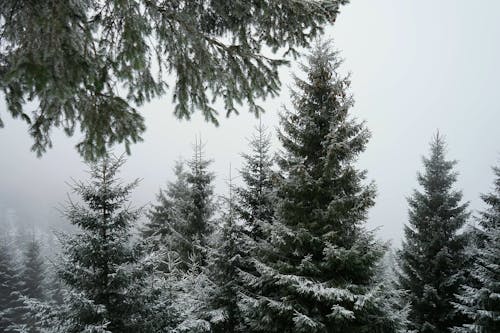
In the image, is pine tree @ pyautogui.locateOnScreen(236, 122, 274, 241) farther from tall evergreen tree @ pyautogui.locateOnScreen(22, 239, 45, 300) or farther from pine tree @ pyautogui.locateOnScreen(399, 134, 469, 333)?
tall evergreen tree @ pyautogui.locateOnScreen(22, 239, 45, 300)

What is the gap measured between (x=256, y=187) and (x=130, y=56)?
30.9 feet

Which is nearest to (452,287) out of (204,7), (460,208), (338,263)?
(460,208)

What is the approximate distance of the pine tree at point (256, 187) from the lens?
12008mm

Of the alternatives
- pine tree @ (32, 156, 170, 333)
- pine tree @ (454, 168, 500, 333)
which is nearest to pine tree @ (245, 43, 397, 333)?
pine tree @ (32, 156, 170, 333)

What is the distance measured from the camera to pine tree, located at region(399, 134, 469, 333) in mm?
14625

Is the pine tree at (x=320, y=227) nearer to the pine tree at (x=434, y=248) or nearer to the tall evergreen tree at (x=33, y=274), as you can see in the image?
the pine tree at (x=434, y=248)

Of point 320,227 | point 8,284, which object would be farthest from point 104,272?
point 8,284

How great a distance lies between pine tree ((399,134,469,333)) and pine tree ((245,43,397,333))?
26.2 ft

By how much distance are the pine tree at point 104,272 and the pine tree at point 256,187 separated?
4.77 metres

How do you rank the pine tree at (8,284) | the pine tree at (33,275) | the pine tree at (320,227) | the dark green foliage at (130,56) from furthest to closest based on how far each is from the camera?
the pine tree at (33,275) < the pine tree at (8,284) < the pine tree at (320,227) < the dark green foliage at (130,56)

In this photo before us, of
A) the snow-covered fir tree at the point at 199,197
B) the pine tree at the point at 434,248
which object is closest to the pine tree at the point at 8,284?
the snow-covered fir tree at the point at 199,197

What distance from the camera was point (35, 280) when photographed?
114 feet

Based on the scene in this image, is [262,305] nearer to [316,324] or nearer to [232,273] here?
[316,324]

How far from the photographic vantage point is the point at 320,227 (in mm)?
9219
